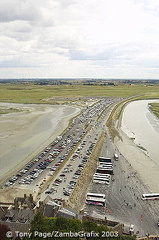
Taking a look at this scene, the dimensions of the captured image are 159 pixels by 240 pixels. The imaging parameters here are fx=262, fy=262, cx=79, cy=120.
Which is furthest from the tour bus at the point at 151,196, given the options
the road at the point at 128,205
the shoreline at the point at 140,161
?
the shoreline at the point at 140,161

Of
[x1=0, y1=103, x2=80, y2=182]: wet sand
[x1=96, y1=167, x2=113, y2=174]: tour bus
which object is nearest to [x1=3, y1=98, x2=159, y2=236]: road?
[x1=96, y1=167, x2=113, y2=174]: tour bus

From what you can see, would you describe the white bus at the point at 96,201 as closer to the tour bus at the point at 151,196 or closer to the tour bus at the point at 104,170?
the tour bus at the point at 151,196

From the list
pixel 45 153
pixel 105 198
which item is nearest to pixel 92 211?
pixel 105 198

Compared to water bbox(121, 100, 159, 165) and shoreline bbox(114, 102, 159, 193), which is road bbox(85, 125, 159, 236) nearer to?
shoreline bbox(114, 102, 159, 193)

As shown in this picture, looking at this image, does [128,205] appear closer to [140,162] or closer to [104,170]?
[104,170]

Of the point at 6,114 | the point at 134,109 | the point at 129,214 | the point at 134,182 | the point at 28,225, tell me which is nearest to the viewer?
the point at 28,225

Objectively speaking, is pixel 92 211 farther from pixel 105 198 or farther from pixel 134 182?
pixel 134 182
